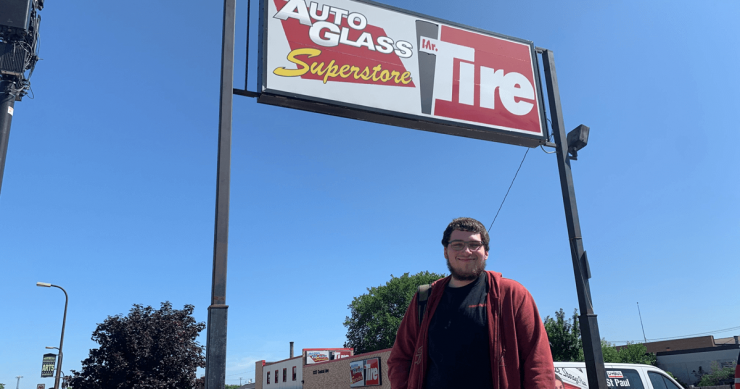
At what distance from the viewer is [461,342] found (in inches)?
106

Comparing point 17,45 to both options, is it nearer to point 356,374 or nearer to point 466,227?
point 466,227

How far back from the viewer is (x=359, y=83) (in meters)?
6.48

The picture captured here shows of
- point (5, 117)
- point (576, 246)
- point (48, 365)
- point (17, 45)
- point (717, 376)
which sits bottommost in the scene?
point (717, 376)

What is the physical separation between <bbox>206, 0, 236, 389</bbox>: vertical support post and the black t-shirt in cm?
230

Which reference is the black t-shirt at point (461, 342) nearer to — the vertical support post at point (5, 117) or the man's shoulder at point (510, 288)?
the man's shoulder at point (510, 288)

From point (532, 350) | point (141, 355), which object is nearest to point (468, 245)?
point (532, 350)

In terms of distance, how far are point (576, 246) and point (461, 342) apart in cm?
471

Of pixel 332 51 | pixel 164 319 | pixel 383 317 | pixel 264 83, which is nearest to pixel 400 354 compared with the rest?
pixel 264 83

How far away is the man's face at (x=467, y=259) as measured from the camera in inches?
115

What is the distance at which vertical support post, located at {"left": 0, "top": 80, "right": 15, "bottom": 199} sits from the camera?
10602 millimetres

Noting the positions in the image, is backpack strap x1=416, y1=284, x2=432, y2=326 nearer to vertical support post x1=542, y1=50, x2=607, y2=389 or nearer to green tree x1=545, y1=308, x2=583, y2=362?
vertical support post x1=542, y1=50, x2=607, y2=389

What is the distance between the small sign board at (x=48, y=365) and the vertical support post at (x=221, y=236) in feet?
86.6

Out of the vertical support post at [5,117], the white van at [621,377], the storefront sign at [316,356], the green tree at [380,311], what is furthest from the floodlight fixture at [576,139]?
the green tree at [380,311]

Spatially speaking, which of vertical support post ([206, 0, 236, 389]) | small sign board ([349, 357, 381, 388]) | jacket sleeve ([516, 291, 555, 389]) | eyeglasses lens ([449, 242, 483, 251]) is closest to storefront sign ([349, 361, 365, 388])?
small sign board ([349, 357, 381, 388])
